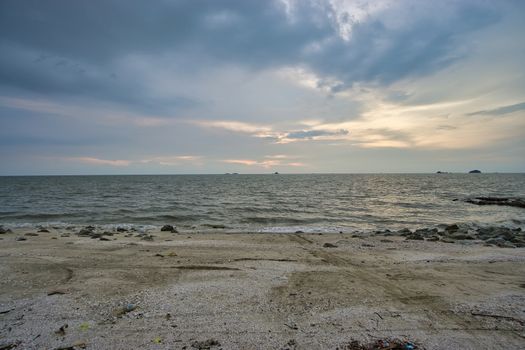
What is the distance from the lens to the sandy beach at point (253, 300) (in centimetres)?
439

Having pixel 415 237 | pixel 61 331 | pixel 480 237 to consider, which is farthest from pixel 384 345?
pixel 480 237

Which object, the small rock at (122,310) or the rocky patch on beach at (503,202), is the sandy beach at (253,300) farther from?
the rocky patch on beach at (503,202)

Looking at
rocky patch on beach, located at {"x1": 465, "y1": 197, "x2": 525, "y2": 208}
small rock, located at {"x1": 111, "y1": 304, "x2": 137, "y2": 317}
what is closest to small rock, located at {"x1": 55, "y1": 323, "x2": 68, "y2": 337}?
small rock, located at {"x1": 111, "y1": 304, "x2": 137, "y2": 317}

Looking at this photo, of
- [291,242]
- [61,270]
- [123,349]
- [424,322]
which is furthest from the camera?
[291,242]

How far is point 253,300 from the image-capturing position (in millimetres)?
5727

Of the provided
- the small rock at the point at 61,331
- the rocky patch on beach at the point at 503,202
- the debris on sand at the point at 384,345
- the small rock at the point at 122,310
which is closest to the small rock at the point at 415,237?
the debris on sand at the point at 384,345

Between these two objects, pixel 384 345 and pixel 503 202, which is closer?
pixel 384 345

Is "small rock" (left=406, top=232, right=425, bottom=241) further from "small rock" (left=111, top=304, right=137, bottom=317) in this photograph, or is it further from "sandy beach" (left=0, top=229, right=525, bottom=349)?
"small rock" (left=111, top=304, right=137, bottom=317)

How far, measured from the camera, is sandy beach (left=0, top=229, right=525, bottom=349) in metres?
4.39

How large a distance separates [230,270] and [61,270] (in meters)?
4.57

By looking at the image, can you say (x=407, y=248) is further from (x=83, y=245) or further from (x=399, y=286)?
(x=83, y=245)

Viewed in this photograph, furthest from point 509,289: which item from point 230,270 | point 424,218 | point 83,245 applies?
point 424,218

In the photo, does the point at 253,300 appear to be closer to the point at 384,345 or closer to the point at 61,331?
the point at 384,345

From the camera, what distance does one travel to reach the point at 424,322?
4.89 metres
